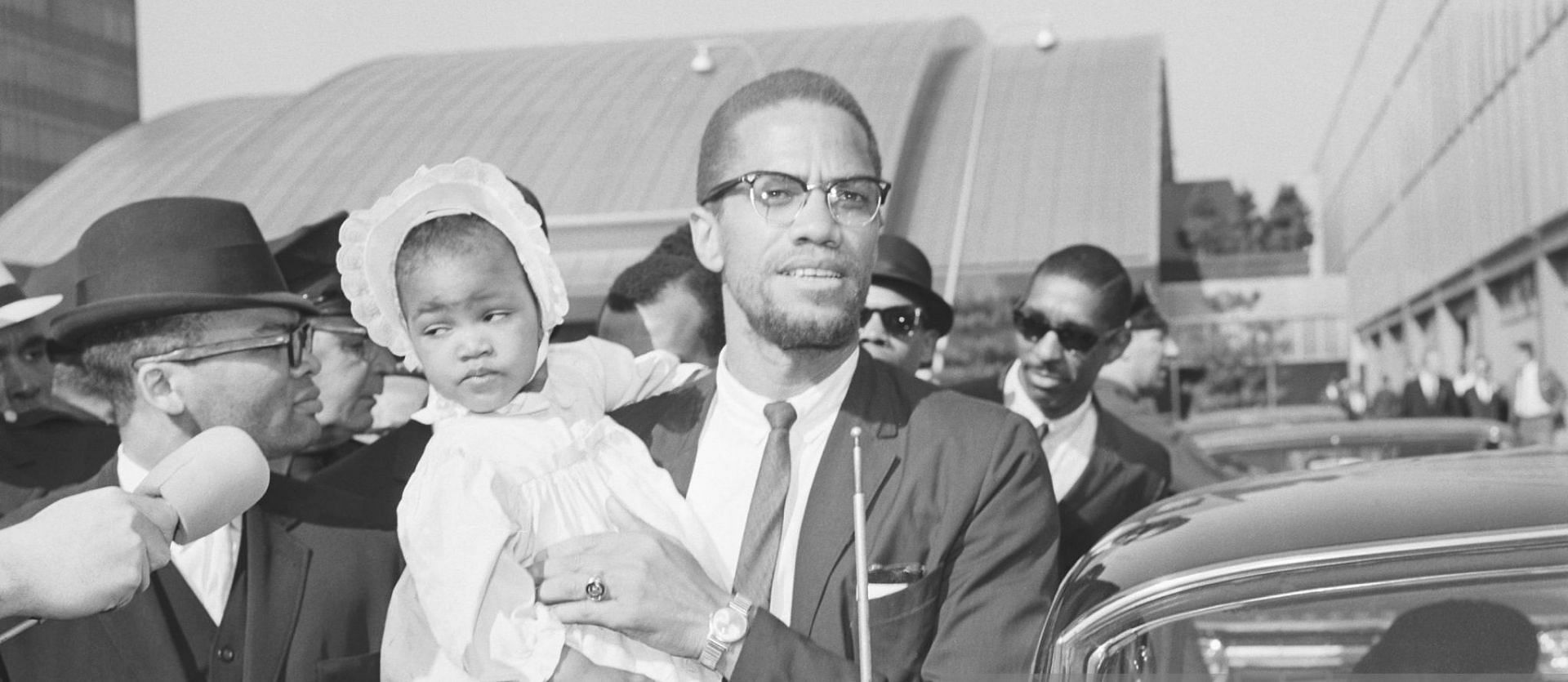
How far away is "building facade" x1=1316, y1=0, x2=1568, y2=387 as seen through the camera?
26922 mm

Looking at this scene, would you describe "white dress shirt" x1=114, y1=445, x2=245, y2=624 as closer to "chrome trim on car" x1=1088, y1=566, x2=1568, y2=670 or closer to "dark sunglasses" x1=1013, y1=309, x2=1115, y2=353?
"chrome trim on car" x1=1088, y1=566, x2=1568, y2=670

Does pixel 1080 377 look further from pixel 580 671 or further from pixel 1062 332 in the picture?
pixel 580 671

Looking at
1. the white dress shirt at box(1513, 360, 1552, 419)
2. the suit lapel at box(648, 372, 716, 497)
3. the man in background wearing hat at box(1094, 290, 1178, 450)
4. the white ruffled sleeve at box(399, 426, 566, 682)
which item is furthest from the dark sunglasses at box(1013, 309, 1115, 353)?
the white dress shirt at box(1513, 360, 1552, 419)

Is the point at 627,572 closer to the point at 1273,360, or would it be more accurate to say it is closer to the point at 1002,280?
the point at 1002,280

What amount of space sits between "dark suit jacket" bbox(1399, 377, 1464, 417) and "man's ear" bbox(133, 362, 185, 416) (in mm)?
25074

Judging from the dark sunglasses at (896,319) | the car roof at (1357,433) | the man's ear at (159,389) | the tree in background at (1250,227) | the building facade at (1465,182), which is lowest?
the car roof at (1357,433)

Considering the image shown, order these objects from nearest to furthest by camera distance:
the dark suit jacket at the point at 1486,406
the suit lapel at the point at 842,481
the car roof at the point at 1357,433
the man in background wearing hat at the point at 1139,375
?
the suit lapel at the point at 842,481 → the man in background wearing hat at the point at 1139,375 → the car roof at the point at 1357,433 → the dark suit jacket at the point at 1486,406

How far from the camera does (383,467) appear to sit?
433 centimetres

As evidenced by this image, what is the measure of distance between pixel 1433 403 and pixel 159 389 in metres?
27.3

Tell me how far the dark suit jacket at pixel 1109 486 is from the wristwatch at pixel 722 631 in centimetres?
203

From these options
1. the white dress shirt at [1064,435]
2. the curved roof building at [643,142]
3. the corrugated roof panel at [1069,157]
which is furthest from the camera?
the curved roof building at [643,142]

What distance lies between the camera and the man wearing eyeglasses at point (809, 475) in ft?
9.32

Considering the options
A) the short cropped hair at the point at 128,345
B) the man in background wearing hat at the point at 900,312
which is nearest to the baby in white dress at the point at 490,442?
the short cropped hair at the point at 128,345

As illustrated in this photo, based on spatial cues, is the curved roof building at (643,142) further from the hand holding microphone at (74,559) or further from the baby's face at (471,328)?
the hand holding microphone at (74,559)
